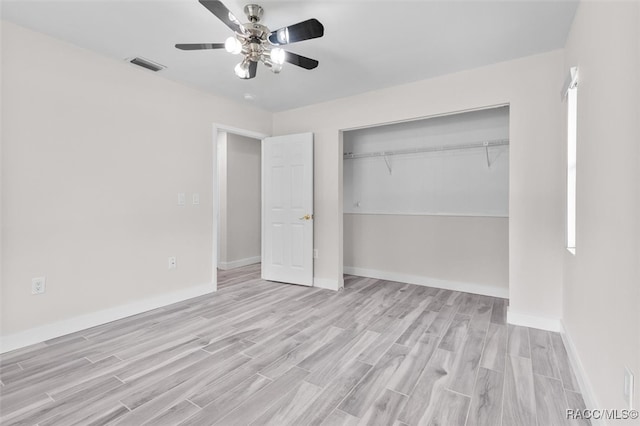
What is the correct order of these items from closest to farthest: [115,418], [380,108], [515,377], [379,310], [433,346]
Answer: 1. [115,418]
2. [515,377]
3. [433,346]
4. [379,310]
5. [380,108]

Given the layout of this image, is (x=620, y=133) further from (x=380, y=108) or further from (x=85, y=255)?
(x=85, y=255)

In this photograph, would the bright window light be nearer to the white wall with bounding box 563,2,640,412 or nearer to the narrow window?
the narrow window

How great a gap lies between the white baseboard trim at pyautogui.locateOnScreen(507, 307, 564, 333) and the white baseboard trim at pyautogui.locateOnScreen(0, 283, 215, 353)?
339cm

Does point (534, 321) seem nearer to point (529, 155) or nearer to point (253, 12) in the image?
point (529, 155)

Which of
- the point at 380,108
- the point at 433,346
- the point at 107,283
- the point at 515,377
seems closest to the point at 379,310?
the point at 433,346

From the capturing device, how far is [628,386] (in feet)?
3.73

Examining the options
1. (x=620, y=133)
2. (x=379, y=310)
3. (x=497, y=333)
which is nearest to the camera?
(x=620, y=133)

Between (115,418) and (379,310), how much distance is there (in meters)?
2.39

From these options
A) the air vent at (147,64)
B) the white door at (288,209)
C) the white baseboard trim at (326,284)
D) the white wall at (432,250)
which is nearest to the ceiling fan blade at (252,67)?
the air vent at (147,64)

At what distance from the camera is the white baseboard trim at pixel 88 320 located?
2379 millimetres

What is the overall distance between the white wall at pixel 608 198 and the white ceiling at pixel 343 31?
1.75ft

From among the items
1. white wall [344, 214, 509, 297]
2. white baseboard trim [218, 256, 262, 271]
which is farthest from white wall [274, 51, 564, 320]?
white baseboard trim [218, 256, 262, 271]

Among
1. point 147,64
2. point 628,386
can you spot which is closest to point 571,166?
point 628,386

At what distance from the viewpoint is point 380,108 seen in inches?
148
